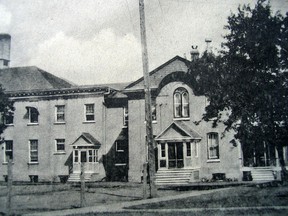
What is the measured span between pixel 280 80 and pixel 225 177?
13.1 metres

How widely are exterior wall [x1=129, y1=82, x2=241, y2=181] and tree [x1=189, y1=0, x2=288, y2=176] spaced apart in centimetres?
709

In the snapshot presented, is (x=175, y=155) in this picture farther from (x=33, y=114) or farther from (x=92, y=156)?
(x=33, y=114)

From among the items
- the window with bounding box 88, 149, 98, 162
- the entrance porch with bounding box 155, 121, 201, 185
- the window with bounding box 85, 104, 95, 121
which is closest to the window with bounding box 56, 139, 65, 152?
the window with bounding box 88, 149, 98, 162

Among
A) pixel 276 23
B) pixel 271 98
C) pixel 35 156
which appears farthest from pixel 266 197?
pixel 35 156

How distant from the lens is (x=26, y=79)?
33.3 m

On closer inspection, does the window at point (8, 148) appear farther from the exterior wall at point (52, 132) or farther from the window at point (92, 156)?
the window at point (92, 156)

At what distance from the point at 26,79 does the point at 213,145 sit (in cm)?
1633

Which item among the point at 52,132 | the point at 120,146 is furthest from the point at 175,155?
the point at 52,132

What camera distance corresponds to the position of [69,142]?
31438 mm

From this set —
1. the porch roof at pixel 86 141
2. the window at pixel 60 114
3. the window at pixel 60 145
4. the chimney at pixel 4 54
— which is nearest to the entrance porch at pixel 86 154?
the porch roof at pixel 86 141

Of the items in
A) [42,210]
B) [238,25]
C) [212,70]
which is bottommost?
[42,210]

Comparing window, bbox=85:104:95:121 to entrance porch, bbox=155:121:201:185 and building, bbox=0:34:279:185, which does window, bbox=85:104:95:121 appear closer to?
building, bbox=0:34:279:185

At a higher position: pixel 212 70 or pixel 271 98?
pixel 212 70

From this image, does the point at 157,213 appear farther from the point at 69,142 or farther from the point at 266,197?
the point at 69,142
